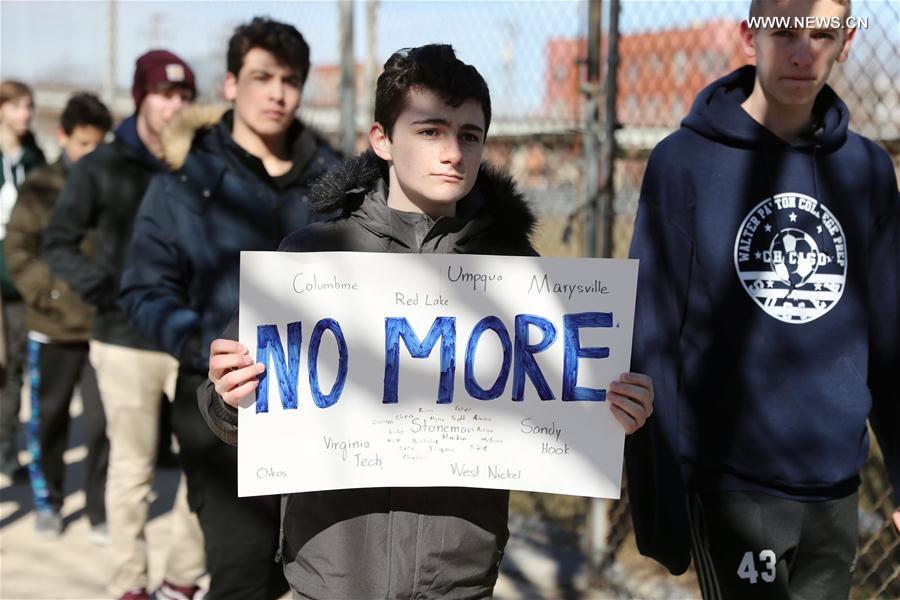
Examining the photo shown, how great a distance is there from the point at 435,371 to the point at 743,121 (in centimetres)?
112

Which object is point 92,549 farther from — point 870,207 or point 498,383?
point 870,207

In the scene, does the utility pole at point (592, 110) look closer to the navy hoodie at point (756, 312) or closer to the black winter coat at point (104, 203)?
the navy hoodie at point (756, 312)

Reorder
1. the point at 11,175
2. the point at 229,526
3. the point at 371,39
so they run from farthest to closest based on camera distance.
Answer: the point at 11,175 → the point at 371,39 → the point at 229,526

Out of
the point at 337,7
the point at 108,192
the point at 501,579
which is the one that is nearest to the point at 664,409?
the point at 501,579

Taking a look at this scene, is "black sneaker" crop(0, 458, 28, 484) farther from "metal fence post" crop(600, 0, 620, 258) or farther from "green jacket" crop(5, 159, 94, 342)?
"metal fence post" crop(600, 0, 620, 258)

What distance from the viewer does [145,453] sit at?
482 centimetres

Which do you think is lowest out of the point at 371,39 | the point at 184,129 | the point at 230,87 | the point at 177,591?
the point at 177,591

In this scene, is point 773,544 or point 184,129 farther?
point 184,129

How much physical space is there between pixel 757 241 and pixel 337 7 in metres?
3.65

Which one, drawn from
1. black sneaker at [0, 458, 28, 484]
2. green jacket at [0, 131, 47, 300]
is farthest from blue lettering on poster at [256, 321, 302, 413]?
black sneaker at [0, 458, 28, 484]

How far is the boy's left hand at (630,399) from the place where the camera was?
2314 mm

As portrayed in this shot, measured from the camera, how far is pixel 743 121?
2881 mm

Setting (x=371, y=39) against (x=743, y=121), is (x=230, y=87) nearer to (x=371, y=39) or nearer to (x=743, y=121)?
(x=743, y=121)

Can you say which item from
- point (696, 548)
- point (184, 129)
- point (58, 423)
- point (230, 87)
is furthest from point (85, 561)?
point (696, 548)
